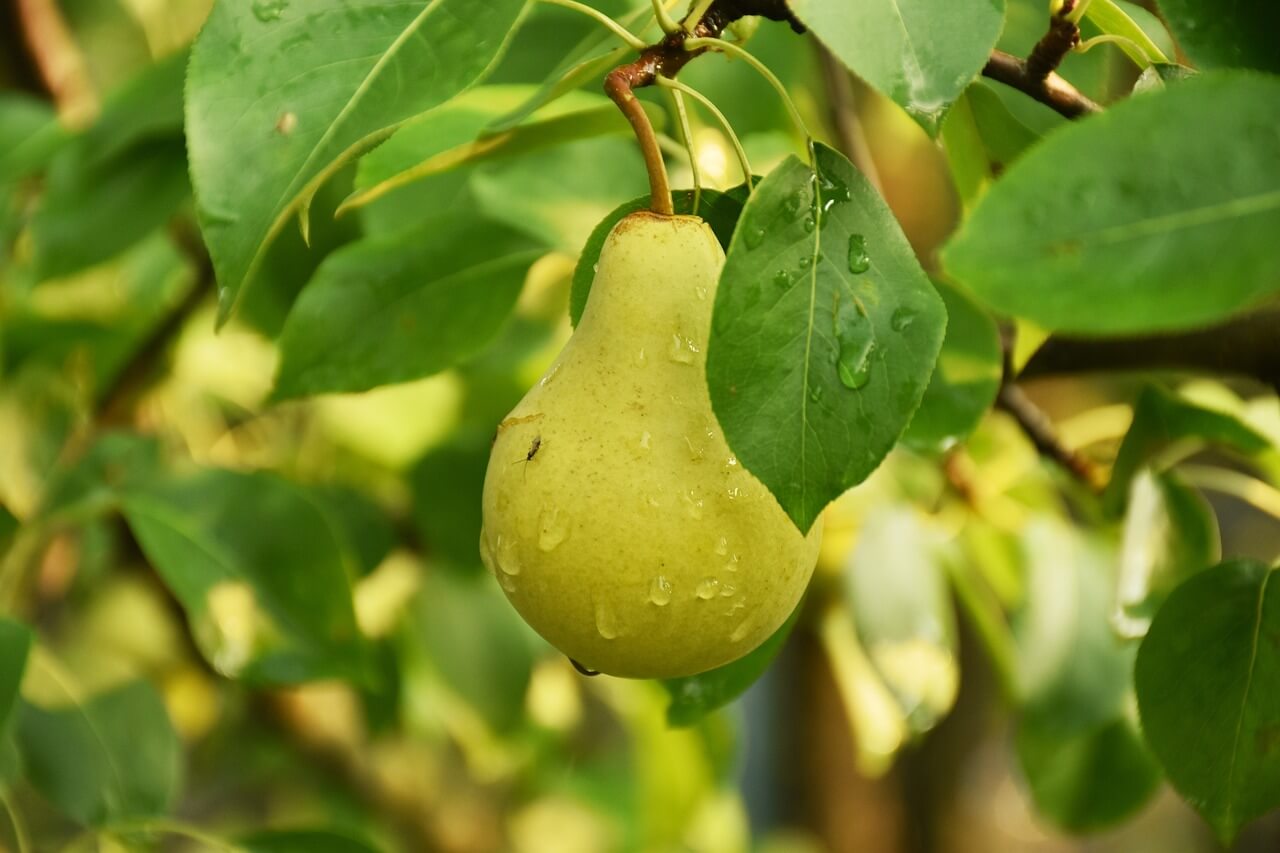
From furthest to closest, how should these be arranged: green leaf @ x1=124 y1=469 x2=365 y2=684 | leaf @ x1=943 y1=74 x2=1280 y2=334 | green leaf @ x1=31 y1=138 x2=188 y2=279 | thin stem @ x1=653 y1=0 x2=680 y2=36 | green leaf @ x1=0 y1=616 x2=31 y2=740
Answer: green leaf @ x1=31 y1=138 x2=188 y2=279 → green leaf @ x1=124 y1=469 x2=365 y2=684 → green leaf @ x1=0 y1=616 x2=31 y2=740 → thin stem @ x1=653 y1=0 x2=680 y2=36 → leaf @ x1=943 y1=74 x2=1280 y2=334

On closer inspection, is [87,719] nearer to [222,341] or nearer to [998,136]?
[222,341]

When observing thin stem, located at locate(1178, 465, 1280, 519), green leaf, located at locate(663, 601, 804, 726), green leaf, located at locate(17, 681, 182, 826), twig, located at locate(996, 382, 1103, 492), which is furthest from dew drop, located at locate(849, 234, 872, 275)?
green leaf, located at locate(17, 681, 182, 826)

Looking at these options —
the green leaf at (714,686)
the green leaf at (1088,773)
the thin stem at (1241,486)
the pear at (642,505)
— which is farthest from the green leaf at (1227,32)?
the green leaf at (1088,773)

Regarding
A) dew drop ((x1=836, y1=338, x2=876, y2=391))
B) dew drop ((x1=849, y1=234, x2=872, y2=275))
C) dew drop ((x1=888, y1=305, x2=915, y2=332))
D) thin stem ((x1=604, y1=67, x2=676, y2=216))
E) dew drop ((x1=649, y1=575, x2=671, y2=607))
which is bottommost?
dew drop ((x1=649, y1=575, x2=671, y2=607))

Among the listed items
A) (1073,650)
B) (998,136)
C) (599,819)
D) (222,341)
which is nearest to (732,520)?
(998,136)

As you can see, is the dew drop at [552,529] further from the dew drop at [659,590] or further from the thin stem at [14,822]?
the thin stem at [14,822]

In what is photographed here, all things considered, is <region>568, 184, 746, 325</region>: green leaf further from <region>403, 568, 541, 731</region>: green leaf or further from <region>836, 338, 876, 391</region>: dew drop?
<region>403, 568, 541, 731</region>: green leaf

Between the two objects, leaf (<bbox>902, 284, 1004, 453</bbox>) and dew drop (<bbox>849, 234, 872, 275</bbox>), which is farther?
leaf (<bbox>902, 284, 1004, 453</bbox>)

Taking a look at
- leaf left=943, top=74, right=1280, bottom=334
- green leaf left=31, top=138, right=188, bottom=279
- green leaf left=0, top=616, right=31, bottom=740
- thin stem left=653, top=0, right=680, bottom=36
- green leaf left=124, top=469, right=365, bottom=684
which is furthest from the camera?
green leaf left=31, top=138, right=188, bottom=279
